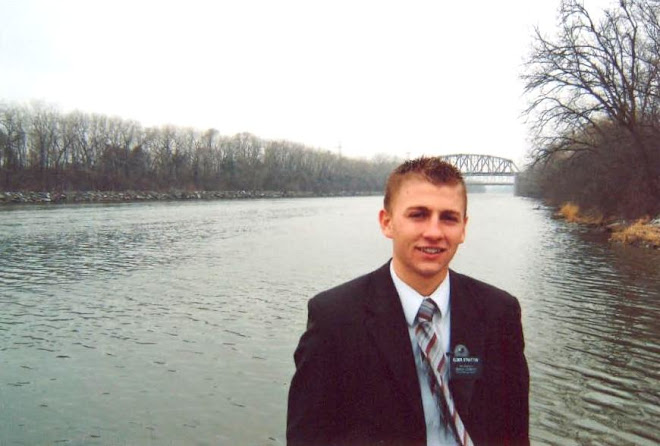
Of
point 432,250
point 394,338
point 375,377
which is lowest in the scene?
point 375,377

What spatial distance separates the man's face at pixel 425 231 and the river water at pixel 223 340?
4583 millimetres

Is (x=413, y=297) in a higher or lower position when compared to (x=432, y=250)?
lower

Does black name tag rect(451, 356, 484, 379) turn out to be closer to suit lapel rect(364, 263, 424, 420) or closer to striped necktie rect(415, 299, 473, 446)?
striped necktie rect(415, 299, 473, 446)

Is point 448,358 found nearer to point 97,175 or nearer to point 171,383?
point 171,383

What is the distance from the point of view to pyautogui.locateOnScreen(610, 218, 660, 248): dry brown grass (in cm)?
2206

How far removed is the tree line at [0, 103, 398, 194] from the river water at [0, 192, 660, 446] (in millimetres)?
62426

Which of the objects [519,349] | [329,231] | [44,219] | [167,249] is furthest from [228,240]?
[519,349]

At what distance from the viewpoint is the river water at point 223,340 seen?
252 inches

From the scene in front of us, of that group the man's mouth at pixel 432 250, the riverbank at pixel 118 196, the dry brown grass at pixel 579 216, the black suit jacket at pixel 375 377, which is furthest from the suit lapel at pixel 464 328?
the riverbank at pixel 118 196

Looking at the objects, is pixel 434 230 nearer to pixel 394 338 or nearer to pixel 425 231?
pixel 425 231

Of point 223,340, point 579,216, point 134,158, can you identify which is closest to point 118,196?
point 134,158

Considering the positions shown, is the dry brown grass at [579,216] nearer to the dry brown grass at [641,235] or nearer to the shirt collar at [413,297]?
the dry brown grass at [641,235]

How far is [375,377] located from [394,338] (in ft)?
0.56

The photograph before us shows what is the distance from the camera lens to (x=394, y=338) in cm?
204
